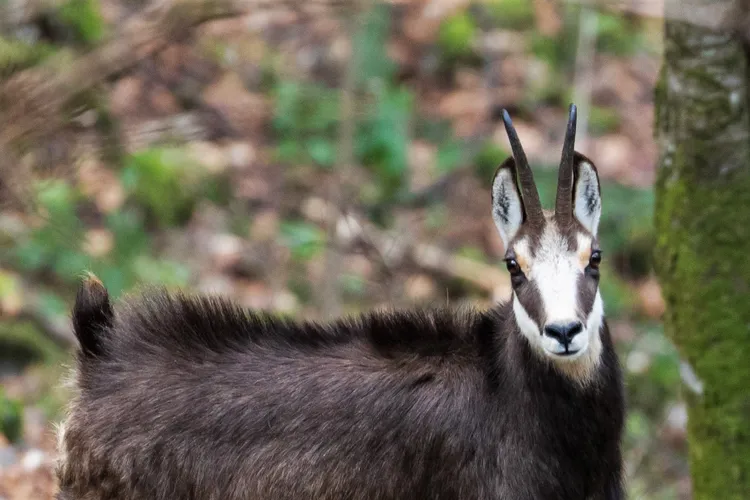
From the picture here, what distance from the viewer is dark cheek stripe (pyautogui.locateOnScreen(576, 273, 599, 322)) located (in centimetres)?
485

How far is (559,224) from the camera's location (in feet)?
16.7

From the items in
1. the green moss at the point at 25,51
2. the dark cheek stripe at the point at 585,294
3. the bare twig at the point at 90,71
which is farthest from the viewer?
the green moss at the point at 25,51

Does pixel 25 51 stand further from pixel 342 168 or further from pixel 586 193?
pixel 586 193

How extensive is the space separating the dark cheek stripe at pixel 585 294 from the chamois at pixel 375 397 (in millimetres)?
14

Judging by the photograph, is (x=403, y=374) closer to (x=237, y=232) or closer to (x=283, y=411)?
(x=283, y=411)

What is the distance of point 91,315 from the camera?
5.70 metres

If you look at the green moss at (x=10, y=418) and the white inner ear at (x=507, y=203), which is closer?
the white inner ear at (x=507, y=203)

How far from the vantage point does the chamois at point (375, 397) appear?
5.17 metres

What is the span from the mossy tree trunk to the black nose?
1619 millimetres

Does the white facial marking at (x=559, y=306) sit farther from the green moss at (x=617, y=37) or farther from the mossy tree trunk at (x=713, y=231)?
the green moss at (x=617, y=37)

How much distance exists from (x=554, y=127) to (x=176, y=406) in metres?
10.8

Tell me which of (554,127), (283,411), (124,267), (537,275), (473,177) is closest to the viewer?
(537,275)

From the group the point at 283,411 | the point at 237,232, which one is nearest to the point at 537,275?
the point at 283,411

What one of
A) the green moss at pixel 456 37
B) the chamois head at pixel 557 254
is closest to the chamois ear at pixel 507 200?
the chamois head at pixel 557 254
